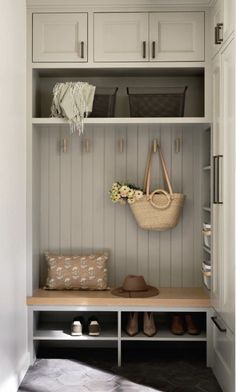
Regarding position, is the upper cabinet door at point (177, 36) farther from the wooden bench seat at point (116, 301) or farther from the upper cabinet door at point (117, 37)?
the wooden bench seat at point (116, 301)

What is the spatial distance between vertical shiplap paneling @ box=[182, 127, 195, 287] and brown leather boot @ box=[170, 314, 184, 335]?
0.34 metres

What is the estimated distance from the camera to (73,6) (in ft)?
11.8

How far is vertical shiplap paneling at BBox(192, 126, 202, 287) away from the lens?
13.1ft

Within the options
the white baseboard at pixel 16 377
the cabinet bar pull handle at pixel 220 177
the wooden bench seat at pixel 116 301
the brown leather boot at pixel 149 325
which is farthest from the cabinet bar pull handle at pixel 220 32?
the white baseboard at pixel 16 377

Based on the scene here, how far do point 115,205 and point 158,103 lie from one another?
0.86m

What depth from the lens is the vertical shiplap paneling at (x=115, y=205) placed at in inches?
158

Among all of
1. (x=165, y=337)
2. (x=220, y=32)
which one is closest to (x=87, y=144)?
(x=220, y=32)

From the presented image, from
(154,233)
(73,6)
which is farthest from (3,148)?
(154,233)

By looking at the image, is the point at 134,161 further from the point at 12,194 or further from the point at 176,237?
the point at 12,194

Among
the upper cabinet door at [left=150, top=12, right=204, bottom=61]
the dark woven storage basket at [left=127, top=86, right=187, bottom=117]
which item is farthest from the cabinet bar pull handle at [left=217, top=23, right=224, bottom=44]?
the dark woven storage basket at [left=127, top=86, right=187, bottom=117]

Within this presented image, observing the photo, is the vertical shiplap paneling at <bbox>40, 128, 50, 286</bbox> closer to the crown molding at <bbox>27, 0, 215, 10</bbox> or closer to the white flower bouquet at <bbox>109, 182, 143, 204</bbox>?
the white flower bouquet at <bbox>109, 182, 143, 204</bbox>

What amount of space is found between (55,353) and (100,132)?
5.50ft

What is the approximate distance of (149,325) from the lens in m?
3.67

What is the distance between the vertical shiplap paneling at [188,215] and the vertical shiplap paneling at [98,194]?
2.06ft
